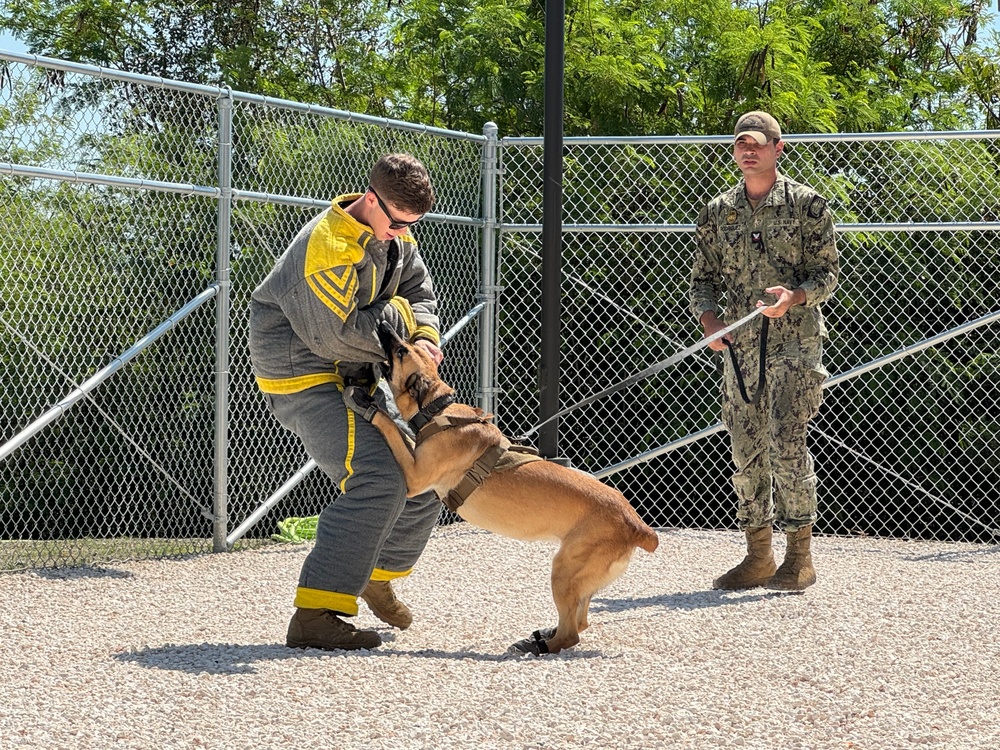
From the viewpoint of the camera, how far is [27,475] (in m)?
7.00

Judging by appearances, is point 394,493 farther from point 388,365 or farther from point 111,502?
point 111,502

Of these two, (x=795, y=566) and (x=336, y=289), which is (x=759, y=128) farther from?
(x=336, y=289)

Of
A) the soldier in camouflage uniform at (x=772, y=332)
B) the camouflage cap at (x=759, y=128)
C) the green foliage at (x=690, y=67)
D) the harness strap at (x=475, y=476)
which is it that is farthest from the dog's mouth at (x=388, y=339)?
the green foliage at (x=690, y=67)

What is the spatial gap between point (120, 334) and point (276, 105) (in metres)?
1.53

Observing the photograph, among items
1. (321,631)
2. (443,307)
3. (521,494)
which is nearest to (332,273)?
(521,494)

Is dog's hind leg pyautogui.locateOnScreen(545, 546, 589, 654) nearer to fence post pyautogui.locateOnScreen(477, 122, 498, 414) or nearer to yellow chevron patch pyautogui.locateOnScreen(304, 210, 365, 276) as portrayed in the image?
yellow chevron patch pyautogui.locateOnScreen(304, 210, 365, 276)

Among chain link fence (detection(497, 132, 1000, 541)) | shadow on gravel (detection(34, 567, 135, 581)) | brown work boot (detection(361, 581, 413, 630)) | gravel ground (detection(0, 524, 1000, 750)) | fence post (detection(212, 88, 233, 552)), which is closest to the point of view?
gravel ground (detection(0, 524, 1000, 750))

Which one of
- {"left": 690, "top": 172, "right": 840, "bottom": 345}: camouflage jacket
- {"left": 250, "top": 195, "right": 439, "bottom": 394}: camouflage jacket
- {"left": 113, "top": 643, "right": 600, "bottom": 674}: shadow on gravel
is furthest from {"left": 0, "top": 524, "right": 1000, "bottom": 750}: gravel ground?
{"left": 690, "top": 172, "right": 840, "bottom": 345}: camouflage jacket

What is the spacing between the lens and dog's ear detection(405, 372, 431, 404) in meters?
4.30

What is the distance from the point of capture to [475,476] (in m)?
4.29

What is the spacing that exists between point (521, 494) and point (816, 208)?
2.23 m

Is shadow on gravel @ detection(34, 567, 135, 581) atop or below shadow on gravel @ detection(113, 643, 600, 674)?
below

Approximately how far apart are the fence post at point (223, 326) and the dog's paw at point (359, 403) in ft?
7.72

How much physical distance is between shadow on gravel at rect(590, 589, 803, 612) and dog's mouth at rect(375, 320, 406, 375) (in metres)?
1.74
